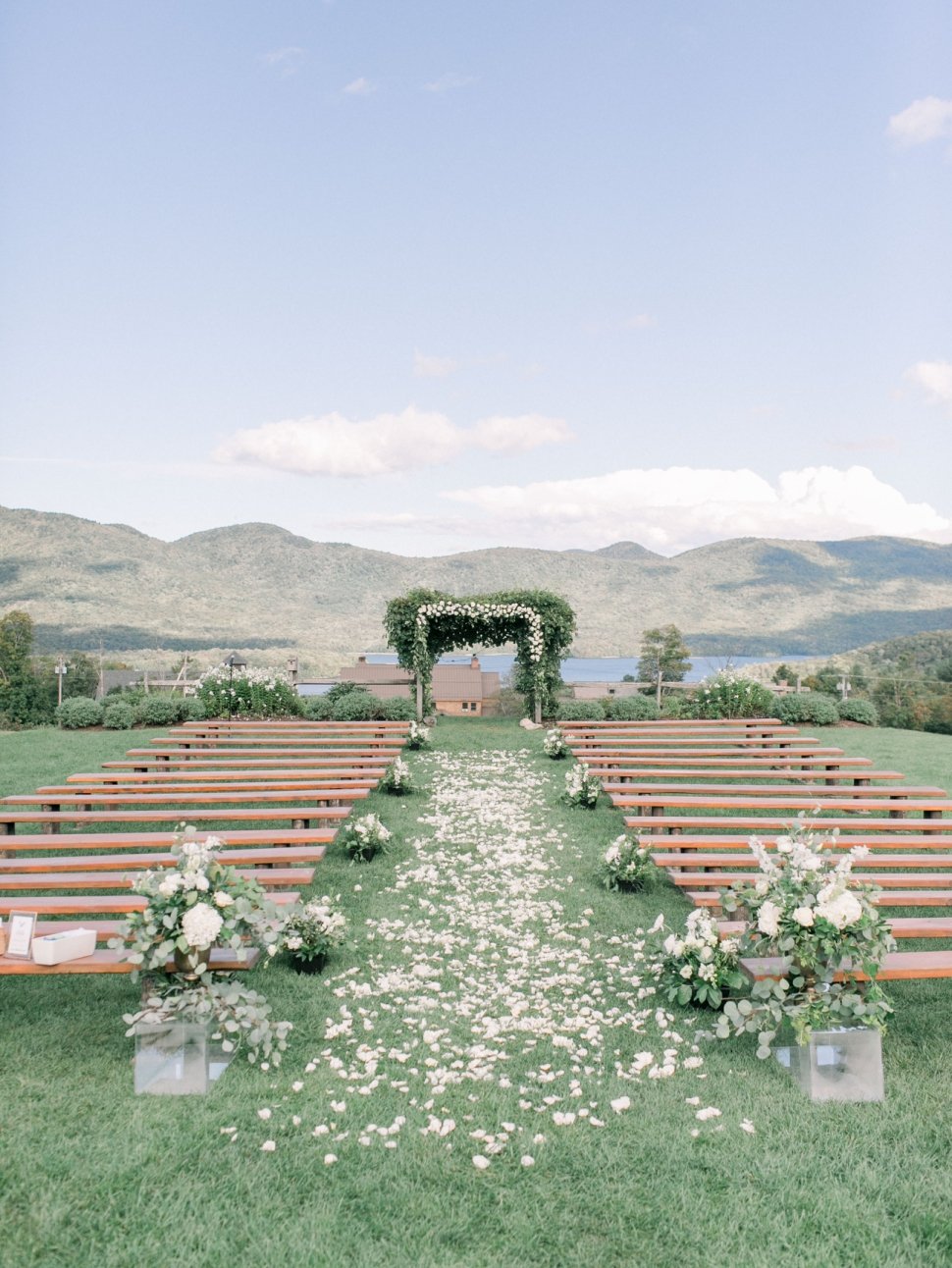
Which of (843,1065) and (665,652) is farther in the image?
(665,652)

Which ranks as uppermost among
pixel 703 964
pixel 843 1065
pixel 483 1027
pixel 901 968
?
pixel 901 968

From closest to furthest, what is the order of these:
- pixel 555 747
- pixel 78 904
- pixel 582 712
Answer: pixel 78 904, pixel 555 747, pixel 582 712

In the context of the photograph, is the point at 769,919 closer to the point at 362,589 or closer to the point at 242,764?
the point at 242,764

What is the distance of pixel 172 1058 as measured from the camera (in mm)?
4234

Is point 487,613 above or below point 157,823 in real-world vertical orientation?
above

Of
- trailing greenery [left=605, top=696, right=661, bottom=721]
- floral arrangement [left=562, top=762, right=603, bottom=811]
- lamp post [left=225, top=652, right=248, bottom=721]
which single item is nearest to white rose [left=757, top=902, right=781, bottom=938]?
floral arrangement [left=562, top=762, right=603, bottom=811]

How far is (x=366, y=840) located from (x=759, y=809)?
15.3ft

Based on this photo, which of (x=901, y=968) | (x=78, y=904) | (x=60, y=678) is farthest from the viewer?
(x=60, y=678)

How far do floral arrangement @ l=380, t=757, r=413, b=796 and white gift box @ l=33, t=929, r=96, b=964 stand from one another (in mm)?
6959

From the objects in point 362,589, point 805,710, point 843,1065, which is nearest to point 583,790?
point 843,1065

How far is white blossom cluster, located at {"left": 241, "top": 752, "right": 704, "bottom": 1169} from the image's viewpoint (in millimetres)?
3963

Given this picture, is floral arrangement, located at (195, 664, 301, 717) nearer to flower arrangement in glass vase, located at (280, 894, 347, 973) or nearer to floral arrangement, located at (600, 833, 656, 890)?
floral arrangement, located at (600, 833, 656, 890)

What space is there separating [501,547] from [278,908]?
98.3 m

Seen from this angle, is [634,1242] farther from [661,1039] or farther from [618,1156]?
[661,1039]
